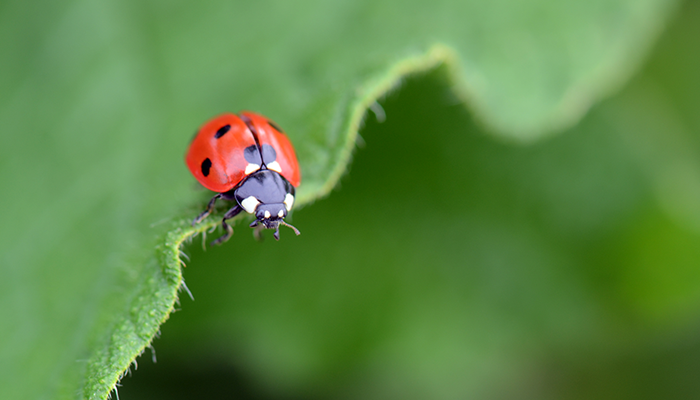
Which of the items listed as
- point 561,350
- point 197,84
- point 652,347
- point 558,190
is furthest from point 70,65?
point 652,347

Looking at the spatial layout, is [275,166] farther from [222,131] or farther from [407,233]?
[407,233]

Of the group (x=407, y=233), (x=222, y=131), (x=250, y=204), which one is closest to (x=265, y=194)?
(x=250, y=204)

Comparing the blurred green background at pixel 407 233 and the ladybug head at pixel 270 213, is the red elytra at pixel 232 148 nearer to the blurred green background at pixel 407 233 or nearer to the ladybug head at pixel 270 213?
the ladybug head at pixel 270 213

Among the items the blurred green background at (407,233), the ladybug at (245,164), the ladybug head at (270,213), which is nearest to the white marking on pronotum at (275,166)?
the ladybug at (245,164)

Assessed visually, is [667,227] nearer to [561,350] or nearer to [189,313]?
[561,350]

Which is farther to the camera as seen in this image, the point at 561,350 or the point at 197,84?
the point at 561,350
